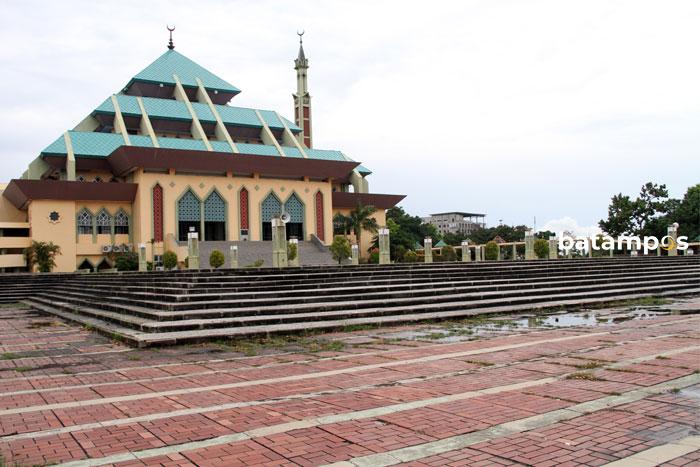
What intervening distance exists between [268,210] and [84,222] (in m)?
12.5

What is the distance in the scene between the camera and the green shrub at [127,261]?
36.7 metres

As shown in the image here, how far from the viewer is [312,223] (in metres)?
45.5

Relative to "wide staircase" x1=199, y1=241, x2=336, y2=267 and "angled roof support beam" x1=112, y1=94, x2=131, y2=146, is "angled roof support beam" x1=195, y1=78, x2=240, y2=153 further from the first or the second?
"wide staircase" x1=199, y1=241, x2=336, y2=267

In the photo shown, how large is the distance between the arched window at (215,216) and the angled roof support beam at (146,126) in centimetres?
516

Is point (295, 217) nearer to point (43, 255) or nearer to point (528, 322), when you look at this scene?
point (43, 255)

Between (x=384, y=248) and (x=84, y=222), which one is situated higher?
(x=84, y=222)

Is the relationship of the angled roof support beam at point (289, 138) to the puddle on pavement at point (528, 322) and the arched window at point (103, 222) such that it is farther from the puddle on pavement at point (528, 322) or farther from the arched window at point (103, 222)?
the puddle on pavement at point (528, 322)

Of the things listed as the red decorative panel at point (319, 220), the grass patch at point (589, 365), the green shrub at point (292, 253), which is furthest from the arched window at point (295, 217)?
the grass patch at point (589, 365)

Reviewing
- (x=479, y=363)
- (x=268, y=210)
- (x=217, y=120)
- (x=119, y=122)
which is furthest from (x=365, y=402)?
(x=217, y=120)

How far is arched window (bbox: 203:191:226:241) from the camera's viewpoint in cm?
4188

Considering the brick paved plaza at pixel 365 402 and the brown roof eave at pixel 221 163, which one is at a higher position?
the brown roof eave at pixel 221 163

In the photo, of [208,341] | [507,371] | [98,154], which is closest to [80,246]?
[98,154]

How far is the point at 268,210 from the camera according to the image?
44000 mm

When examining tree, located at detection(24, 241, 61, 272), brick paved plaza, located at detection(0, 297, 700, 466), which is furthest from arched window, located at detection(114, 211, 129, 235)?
brick paved plaza, located at detection(0, 297, 700, 466)
